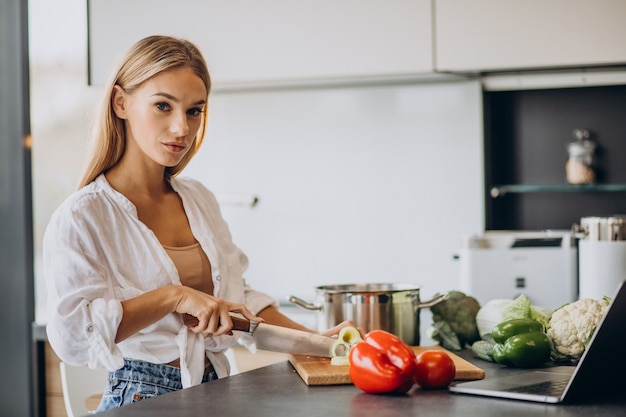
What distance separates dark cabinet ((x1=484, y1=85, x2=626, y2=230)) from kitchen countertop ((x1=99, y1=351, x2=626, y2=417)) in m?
2.19

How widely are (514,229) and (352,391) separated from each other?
2.35 meters

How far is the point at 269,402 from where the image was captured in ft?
4.44

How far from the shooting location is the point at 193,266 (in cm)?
185

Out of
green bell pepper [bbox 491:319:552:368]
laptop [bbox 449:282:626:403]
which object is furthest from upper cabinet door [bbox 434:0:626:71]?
laptop [bbox 449:282:626:403]

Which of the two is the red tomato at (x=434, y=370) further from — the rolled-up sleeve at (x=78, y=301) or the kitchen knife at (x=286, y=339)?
the rolled-up sleeve at (x=78, y=301)

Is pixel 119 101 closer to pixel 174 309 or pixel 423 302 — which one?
pixel 174 309

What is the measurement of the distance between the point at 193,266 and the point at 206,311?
0.89ft

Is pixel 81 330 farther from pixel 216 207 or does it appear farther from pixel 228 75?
pixel 228 75

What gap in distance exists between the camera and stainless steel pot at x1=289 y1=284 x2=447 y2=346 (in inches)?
70.6

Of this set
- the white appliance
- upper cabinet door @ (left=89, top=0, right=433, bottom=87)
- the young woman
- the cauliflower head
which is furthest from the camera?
upper cabinet door @ (left=89, top=0, right=433, bottom=87)

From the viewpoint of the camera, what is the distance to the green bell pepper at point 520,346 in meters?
1.63

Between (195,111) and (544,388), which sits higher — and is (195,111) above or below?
above

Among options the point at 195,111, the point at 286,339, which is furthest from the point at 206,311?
the point at 195,111

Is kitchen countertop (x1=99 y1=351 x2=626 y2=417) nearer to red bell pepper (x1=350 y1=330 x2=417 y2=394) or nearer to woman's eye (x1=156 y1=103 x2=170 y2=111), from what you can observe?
red bell pepper (x1=350 y1=330 x2=417 y2=394)
